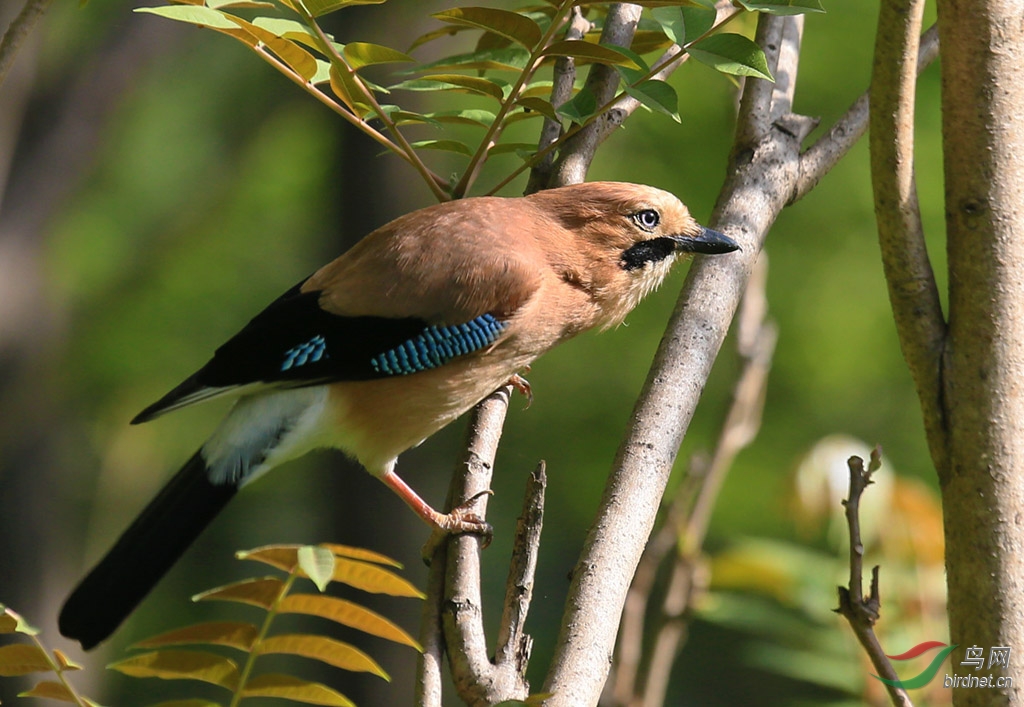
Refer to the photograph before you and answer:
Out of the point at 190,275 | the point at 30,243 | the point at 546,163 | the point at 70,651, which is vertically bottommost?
the point at 70,651

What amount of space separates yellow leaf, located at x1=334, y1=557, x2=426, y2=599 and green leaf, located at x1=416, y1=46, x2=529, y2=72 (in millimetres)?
1539

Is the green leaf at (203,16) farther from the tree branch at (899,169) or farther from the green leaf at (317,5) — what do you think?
the tree branch at (899,169)

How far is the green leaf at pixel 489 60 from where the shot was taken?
3.04 metres

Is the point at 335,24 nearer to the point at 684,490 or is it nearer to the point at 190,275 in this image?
the point at 190,275

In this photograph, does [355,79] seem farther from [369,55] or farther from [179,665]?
[179,665]

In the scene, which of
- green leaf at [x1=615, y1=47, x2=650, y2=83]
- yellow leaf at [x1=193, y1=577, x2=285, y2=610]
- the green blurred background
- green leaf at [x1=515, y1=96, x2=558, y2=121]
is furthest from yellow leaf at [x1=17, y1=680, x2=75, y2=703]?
the green blurred background

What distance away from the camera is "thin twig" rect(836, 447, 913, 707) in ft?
7.61

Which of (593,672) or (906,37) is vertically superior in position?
(906,37)

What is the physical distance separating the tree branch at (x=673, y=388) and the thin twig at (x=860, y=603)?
390 millimetres

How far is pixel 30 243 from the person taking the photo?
7.61m

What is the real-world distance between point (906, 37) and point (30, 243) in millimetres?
6553

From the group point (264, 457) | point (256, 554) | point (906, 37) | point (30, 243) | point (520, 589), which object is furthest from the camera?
point (30, 243)

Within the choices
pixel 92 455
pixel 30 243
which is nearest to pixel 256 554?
pixel 30 243

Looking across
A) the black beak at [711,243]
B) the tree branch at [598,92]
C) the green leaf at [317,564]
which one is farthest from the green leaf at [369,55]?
the green leaf at [317,564]
